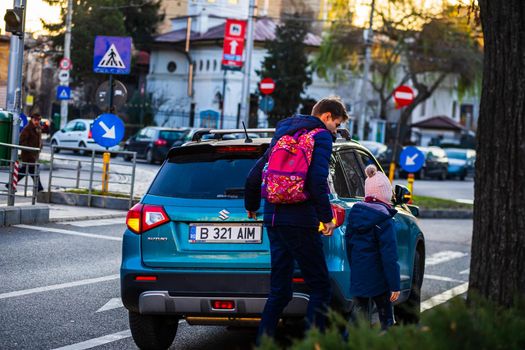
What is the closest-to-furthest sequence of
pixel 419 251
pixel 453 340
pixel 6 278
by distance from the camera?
pixel 453 340 < pixel 419 251 < pixel 6 278

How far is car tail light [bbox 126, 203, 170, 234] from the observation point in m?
7.85

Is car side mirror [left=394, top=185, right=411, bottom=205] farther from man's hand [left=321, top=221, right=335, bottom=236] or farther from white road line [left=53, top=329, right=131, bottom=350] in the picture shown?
white road line [left=53, top=329, right=131, bottom=350]

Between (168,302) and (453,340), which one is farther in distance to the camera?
(168,302)

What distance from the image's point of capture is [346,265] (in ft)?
25.3

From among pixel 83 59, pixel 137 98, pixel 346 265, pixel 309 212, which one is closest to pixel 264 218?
pixel 309 212

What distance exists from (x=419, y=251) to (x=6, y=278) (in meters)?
4.33

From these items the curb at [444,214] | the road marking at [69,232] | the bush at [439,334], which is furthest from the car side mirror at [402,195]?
the curb at [444,214]

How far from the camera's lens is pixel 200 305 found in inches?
298

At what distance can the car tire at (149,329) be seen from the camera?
26.5ft

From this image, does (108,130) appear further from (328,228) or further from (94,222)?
(328,228)

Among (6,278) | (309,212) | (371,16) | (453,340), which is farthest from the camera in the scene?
(371,16)

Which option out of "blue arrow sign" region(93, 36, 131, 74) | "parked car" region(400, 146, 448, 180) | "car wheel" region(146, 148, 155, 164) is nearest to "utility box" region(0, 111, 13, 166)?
"blue arrow sign" region(93, 36, 131, 74)

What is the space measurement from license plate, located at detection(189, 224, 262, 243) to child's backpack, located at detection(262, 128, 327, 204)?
2.05 feet

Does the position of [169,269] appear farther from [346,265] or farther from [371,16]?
[371,16]
